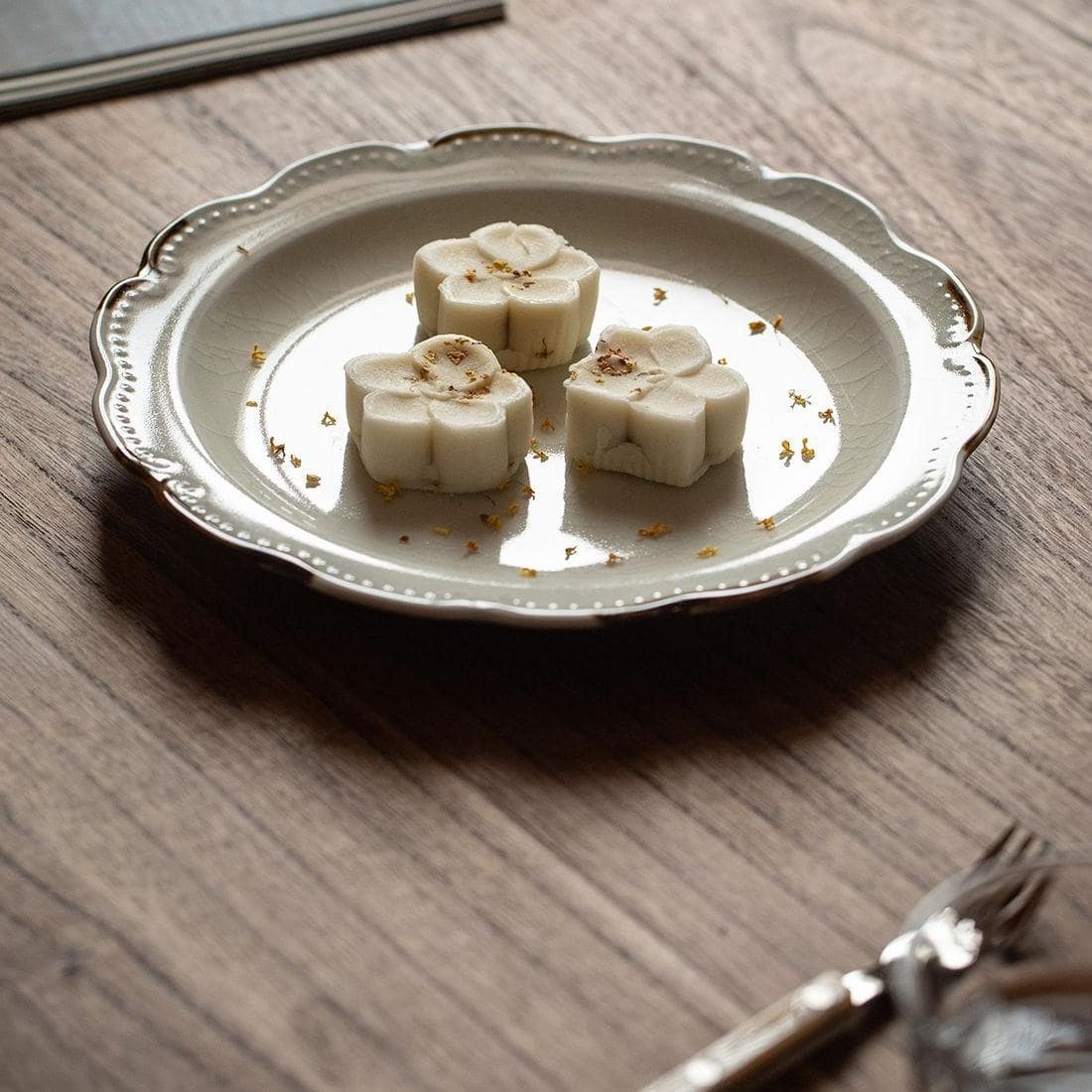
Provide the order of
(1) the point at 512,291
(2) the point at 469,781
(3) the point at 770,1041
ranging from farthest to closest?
(1) the point at 512,291 → (2) the point at 469,781 → (3) the point at 770,1041

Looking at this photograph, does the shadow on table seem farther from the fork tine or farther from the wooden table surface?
the fork tine

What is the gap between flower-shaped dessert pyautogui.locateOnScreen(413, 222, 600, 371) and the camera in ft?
4.55

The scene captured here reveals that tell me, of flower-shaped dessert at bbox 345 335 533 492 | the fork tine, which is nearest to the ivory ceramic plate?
flower-shaped dessert at bbox 345 335 533 492

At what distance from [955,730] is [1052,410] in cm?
45

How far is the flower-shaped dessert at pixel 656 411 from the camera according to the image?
1257mm

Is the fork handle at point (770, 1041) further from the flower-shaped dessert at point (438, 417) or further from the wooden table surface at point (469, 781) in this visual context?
the flower-shaped dessert at point (438, 417)

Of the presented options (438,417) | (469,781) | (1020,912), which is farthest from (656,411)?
(1020,912)

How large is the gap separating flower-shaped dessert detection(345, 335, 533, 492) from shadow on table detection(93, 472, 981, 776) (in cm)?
17

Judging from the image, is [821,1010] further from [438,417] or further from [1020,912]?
[438,417]

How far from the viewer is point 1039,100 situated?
1.87 m

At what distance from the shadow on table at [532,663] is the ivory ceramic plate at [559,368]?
0.05m

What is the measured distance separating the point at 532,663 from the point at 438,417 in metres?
0.26

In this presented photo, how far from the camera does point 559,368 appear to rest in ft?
4.70

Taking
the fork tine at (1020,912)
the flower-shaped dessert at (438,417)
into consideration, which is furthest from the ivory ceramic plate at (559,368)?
the fork tine at (1020,912)
